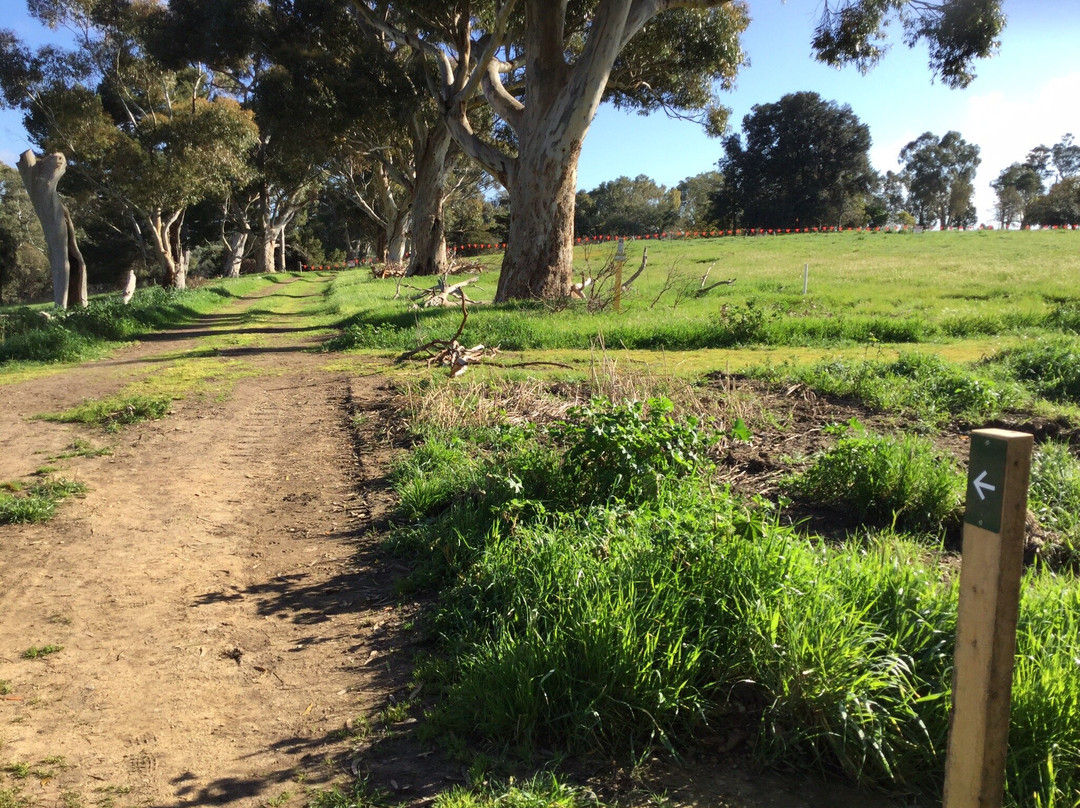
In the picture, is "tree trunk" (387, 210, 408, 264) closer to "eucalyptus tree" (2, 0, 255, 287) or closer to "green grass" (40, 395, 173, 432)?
"eucalyptus tree" (2, 0, 255, 287)

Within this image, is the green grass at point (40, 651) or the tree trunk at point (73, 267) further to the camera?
the tree trunk at point (73, 267)

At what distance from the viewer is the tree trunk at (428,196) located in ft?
94.9

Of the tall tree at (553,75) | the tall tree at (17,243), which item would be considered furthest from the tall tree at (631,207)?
the tall tree at (553,75)

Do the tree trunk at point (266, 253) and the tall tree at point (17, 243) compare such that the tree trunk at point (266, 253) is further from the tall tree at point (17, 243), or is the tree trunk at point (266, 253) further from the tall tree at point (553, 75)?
the tall tree at point (553, 75)

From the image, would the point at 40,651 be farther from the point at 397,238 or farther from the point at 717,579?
the point at 397,238

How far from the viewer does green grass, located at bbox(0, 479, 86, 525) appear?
527 centimetres

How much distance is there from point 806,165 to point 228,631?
6932 centimetres

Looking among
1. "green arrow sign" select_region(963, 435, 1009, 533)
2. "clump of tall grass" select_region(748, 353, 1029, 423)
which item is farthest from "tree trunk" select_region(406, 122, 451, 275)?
"green arrow sign" select_region(963, 435, 1009, 533)

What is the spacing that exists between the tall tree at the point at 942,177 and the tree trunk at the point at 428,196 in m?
77.7

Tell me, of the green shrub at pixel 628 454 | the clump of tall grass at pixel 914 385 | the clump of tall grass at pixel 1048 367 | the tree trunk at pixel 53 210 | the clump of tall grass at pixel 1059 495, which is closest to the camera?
the clump of tall grass at pixel 1059 495

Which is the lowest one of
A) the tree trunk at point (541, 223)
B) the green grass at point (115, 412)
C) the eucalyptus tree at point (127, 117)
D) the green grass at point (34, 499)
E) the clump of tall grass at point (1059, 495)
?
the green grass at point (34, 499)

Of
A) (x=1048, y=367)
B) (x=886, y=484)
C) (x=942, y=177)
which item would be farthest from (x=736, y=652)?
(x=942, y=177)

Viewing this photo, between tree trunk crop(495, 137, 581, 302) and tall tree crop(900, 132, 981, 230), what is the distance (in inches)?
3475

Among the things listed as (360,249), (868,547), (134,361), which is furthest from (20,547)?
(360,249)
